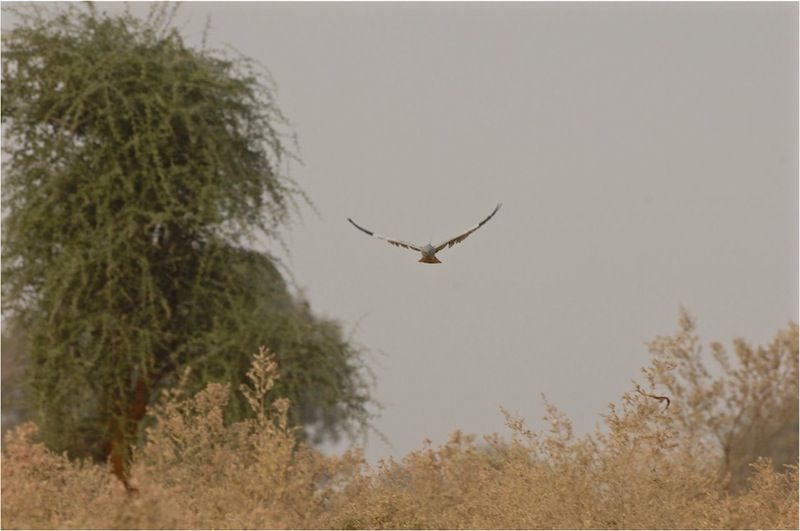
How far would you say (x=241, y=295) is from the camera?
14672 millimetres

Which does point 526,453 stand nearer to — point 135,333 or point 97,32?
point 135,333

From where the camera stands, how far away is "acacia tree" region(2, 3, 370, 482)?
14.2 meters

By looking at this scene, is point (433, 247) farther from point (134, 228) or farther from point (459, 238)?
point (134, 228)

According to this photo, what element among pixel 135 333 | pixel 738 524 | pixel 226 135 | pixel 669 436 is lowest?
pixel 738 524

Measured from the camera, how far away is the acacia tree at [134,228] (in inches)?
559

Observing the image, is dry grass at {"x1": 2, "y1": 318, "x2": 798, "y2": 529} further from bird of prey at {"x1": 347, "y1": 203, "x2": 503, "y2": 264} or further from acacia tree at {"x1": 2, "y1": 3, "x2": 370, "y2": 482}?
acacia tree at {"x1": 2, "y1": 3, "x2": 370, "y2": 482}

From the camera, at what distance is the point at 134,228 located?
14133mm

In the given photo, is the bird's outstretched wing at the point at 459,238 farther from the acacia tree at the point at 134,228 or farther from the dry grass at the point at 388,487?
the acacia tree at the point at 134,228

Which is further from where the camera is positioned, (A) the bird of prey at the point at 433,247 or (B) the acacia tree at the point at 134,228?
(B) the acacia tree at the point at 134,228

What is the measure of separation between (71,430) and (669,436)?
1152cm

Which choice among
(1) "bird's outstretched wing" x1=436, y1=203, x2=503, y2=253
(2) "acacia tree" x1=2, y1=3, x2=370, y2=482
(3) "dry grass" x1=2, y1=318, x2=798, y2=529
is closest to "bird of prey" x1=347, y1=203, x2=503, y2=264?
(1) "bird's outstretched wing" x1=436, y1=203, x2=503, y2=253

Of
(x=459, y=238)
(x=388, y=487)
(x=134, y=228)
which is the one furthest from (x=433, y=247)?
(x=134, y=228)

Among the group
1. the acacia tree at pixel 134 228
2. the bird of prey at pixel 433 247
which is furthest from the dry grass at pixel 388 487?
the acacia tree at pixel 134 228

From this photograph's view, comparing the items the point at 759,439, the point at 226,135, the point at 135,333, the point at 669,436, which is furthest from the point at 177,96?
the point at 759,439
